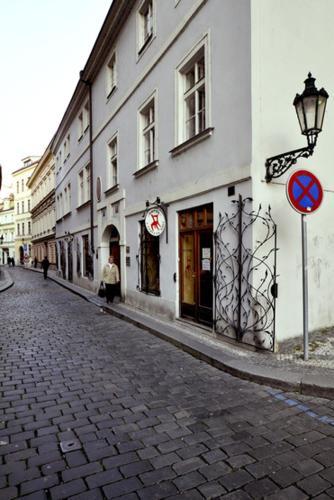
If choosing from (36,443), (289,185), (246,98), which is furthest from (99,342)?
(246,98)

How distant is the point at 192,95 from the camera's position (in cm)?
784

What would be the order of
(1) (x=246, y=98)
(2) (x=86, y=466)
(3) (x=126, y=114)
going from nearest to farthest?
(2) (x=86, y=466) < (1) (x=246, y=98) < (3) (x=126, y=114)

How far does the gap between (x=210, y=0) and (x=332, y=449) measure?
7.33 m

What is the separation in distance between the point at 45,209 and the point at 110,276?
2367 cm

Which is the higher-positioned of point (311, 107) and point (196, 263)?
point (311, 107)

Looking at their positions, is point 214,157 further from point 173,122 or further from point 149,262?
point 149,262

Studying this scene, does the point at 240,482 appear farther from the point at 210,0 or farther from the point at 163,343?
the point at 210,0

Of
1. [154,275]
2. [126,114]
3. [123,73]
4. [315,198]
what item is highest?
[123,73]

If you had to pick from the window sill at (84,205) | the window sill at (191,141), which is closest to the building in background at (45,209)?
the window sill at (84,205)

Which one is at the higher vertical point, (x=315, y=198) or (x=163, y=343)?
(x=315, y=198)

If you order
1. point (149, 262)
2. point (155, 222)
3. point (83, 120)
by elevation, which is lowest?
point (149, 262)

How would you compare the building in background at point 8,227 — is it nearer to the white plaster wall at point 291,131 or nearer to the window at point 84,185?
the window at point 84,185

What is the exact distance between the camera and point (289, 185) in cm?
485

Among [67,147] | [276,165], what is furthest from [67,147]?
[276,165]
